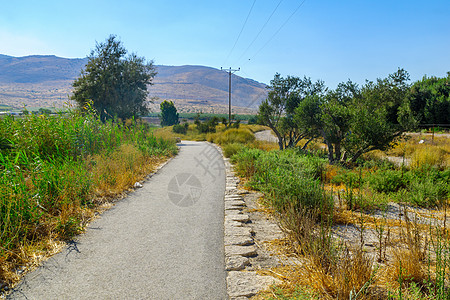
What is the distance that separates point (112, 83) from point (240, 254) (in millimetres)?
29410

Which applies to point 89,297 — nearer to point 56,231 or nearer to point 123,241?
point 123,241

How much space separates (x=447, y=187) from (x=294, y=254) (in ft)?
17.5

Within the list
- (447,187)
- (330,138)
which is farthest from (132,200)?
→ (330,138)

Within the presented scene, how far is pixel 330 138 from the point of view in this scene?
14289 millimetres

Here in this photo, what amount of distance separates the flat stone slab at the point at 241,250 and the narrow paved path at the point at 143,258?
0.09m

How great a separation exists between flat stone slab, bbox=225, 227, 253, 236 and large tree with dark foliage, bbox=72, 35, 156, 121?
84.0 ft

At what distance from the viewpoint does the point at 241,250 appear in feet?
13.0

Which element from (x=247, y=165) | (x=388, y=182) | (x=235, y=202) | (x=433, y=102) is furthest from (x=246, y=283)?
(x=433, y=102)

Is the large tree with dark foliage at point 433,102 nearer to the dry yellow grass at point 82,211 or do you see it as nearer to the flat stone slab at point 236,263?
the dry yellow grass at point 82,211

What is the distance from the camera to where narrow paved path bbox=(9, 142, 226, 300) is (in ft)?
9.62

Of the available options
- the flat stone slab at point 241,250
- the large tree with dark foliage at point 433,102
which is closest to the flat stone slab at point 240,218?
the flat stone slab at point 241,250

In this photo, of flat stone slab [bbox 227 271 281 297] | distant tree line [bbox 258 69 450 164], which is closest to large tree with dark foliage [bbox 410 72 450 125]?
distant tree line [bbox 258 69 450 164]

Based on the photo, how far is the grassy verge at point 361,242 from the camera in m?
2.68

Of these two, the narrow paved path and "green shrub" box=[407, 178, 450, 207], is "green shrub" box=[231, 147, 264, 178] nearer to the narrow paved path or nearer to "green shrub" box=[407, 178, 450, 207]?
the narrow paved path
